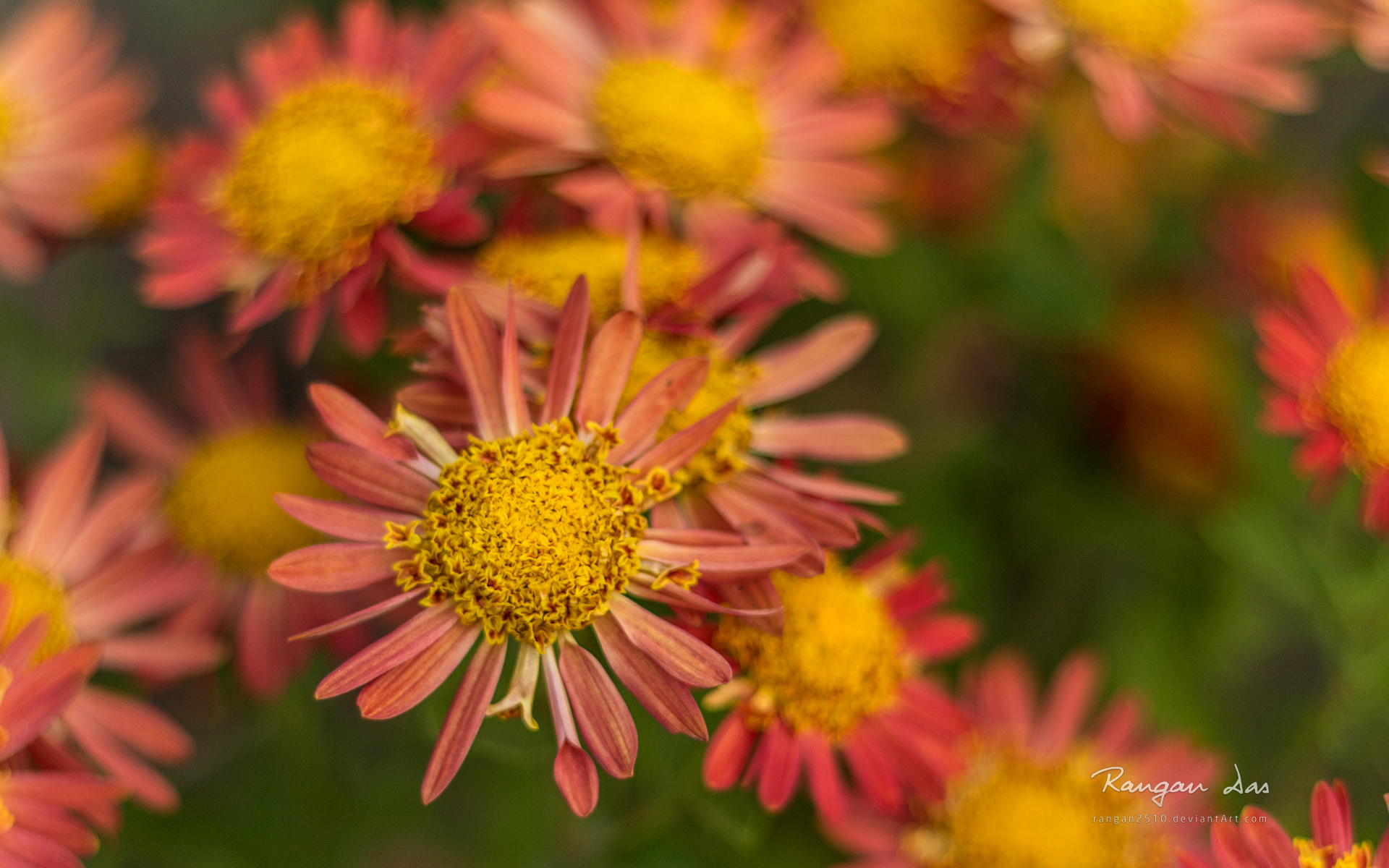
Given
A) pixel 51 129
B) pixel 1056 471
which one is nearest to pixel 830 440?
pixel 1056 471

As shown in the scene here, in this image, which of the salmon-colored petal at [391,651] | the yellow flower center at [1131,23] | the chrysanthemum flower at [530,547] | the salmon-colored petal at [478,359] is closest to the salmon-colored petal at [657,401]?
the chrysanthemum flower at [530,547]

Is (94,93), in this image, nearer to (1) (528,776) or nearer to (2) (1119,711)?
(1) (528,776)

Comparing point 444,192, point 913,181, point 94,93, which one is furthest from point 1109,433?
point 94,93

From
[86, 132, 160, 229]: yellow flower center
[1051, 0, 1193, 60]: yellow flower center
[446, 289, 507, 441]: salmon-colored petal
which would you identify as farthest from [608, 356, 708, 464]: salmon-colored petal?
[86, 132, 160, 229]: yellow flower center

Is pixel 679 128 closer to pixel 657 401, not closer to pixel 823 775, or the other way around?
pixel 657 401

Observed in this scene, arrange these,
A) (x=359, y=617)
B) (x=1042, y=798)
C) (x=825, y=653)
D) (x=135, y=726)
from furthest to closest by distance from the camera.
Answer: (x=1042, y=798), (x=135, y=726), (x=825, y=653), (x=359, y=617)

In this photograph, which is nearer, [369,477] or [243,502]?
[369,477]

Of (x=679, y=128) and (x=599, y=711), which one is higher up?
(x=679, y=128)

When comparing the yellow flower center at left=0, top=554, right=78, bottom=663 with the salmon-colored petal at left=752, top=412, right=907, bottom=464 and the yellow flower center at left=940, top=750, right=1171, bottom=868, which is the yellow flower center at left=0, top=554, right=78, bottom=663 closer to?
the salmon-colored petal at left=752, top=412, right=907, bottom=464
